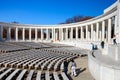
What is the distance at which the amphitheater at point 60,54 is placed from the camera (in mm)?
19844

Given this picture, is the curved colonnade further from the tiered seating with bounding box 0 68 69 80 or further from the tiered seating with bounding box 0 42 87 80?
the tiered seating with bounding box 0 68 69 80

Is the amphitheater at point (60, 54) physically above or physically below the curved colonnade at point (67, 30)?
below

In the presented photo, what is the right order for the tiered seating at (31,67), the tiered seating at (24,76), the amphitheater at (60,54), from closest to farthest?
the tiered seating at (24,76)
the amphitheater at (60,54)
the tiered seating at (31,67)

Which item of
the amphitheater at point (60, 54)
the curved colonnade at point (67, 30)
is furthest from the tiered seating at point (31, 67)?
the curved colonnade at point (67, 30)

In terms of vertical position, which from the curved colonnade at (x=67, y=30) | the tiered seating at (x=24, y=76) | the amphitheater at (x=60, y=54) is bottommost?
the tiered seating at (x=24, y=76)

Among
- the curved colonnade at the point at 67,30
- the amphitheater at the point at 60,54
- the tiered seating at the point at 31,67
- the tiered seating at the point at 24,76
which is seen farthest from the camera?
the curved colonnade at the point at 67,30

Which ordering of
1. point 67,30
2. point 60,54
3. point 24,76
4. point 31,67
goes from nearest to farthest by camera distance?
1. point 24,76
2. point 31,67
3. point 60,54
4. point 67,30

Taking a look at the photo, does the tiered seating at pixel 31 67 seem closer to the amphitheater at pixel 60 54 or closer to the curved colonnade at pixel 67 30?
the amphitheater at pixel 60 54

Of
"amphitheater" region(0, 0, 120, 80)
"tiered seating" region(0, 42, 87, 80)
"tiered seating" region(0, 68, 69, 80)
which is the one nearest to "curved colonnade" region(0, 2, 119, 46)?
"amphitheater" region(0, 0, 120, 80)

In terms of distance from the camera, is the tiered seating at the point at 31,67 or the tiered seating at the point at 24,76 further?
the tiered seating at the point at 31,67

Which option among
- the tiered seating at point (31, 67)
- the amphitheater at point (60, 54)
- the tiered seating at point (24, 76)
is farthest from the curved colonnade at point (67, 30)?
the tiered seating at point (24, 76)

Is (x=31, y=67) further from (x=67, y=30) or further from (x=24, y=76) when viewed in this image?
(x=67, y=30)

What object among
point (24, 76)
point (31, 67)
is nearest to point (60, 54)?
point (31, 67)

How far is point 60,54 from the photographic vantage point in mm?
44688
